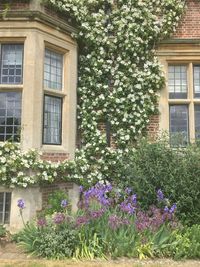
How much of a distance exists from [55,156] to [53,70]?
6.70 feet

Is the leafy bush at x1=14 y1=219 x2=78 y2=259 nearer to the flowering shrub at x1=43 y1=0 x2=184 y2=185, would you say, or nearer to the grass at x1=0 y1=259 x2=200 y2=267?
the grass at x1=0 y1=259 x2=200 y2=267

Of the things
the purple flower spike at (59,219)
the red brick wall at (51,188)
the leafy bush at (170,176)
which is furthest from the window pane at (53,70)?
the purple flower spike at (59,219)

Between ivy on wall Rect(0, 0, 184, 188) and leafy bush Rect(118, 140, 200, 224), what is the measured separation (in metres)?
1.27

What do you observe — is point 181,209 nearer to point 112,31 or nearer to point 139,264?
point 139,264

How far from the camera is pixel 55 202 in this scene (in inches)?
315

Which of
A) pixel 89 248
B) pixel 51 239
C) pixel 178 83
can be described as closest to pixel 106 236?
pixel 89 248

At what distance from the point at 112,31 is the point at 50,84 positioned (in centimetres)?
228

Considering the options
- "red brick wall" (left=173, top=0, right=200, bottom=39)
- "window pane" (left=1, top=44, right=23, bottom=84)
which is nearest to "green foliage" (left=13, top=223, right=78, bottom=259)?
"window pane" (left=1, top=44, right=23, bottom=84)

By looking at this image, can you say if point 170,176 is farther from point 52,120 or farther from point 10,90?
point 10,90

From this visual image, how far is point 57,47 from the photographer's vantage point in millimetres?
8992

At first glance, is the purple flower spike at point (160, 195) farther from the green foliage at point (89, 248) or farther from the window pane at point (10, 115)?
the window pane at point (10, 115)

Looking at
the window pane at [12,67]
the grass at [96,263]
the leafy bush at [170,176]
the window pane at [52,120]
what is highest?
the window pane at [12,67]

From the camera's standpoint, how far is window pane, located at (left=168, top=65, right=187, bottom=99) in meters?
10.1

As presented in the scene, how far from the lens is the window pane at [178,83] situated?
10078mm
